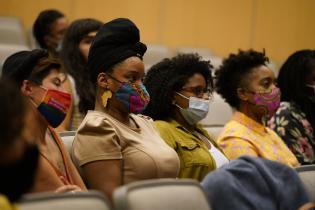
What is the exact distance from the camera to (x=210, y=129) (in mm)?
3998

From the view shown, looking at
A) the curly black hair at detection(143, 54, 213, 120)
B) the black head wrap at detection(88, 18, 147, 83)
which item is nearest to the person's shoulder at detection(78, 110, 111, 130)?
the black head wrap at detection(88, 18, 147, 83)

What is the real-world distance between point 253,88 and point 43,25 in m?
1.95

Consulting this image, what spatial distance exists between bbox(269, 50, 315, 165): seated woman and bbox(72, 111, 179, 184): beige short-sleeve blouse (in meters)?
1.48

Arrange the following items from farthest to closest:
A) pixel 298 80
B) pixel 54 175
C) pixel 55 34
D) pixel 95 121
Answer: pixel 55 34 < pixel 298 80 < pixel 95 121 < pixel 54 175

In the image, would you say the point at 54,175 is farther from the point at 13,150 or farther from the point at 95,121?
the point at 13,150

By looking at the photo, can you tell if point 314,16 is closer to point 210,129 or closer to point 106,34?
point 210,129

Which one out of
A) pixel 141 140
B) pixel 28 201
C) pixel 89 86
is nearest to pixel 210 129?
pixel 89 86

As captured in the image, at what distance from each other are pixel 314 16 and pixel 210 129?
416cm

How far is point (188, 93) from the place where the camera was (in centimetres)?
344

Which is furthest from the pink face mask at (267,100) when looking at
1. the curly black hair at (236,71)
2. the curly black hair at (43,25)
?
the curly black hair at (43,25)

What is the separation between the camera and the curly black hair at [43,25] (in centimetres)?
511

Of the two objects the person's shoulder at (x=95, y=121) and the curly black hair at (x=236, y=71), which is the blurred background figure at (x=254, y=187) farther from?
the curly black hair at (x=236, y=71)

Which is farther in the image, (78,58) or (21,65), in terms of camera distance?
(78,58)

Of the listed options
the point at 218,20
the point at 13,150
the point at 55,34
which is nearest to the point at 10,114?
the point at 13,150
